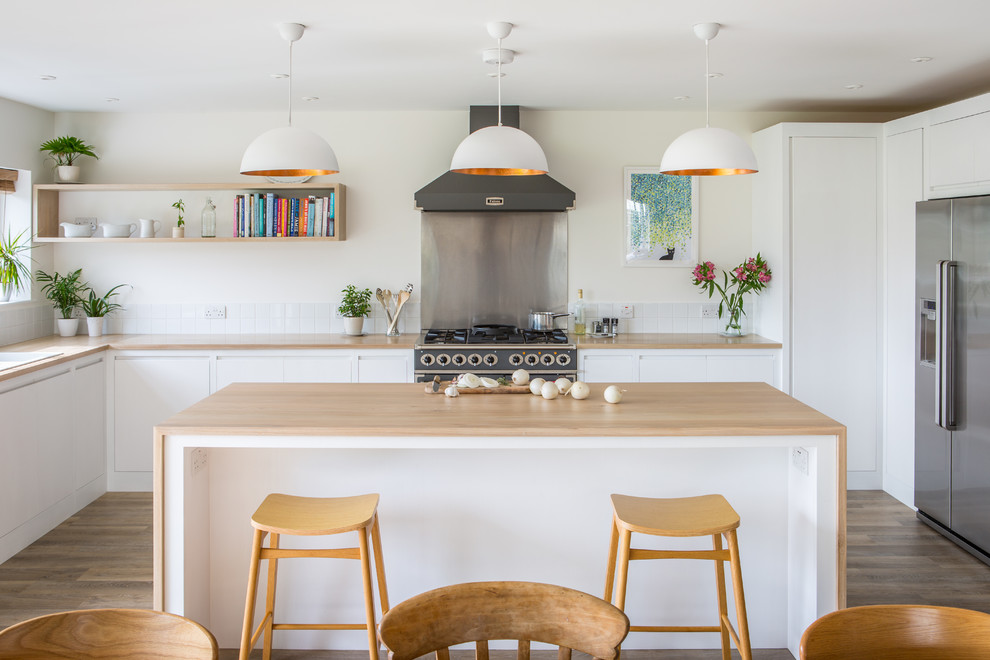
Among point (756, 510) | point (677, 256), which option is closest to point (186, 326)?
point (677, 256)

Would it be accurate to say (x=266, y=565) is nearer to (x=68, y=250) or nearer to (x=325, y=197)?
(x=325, y=197)

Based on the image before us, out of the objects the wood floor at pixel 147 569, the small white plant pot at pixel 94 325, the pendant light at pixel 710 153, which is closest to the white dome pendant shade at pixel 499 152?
the pendant light at pixel 710 153

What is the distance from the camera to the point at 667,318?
5.75m

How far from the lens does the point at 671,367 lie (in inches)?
202

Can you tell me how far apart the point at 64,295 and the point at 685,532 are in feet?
15.1

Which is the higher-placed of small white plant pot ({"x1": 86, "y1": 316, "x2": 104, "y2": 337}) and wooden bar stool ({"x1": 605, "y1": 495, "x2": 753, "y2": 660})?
small white plant pot ({"x1": 86, "y1": 316, "x2": 104, "y2": 337})

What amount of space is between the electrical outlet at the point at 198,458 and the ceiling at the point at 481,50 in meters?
1.75

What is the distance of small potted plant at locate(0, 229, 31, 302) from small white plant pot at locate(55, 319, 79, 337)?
0.33 m

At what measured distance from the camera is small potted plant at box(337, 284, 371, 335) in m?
5.51

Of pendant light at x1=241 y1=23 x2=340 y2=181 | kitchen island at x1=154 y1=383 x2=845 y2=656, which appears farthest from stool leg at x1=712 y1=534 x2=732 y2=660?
pendant light at x1=241 y1=23 x2=340 y2=181

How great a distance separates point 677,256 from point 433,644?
4558 millimetres

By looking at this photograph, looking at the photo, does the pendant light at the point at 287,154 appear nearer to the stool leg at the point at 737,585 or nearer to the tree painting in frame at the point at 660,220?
the stool leg at the point at 737,585

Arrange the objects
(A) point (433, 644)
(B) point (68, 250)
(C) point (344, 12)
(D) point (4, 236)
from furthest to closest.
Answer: (B) point (68, 250)
(D) point (4, 236)
(C) point (344, 12)
(A) point (433, 644)

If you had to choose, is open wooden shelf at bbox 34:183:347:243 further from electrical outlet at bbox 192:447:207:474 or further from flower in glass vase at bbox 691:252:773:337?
electrical outlet at bbox 192:447:207:474
